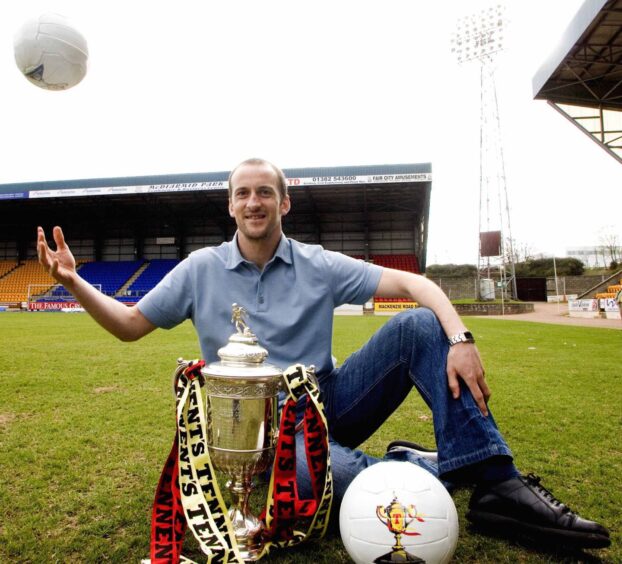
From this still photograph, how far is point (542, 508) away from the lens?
52.2 inches

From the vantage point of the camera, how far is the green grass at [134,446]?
56.7 inches

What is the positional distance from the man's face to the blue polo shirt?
0.36 feet

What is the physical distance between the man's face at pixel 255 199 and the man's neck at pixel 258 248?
23 millimetres

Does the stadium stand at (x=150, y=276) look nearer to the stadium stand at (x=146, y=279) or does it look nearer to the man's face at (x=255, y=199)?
the stadium stand at (x=146, y=279)

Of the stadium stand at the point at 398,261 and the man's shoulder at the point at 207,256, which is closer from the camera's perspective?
the man's shoulder at the point at 207,256

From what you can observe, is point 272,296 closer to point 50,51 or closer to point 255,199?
point 255,199

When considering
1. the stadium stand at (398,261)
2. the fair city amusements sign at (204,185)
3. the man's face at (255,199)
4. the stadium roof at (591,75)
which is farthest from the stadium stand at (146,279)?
the man's face at (255,199)

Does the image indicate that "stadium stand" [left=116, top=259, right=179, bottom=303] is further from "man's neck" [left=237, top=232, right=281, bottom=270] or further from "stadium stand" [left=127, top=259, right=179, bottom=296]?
A: "man's neck" [left=237, top=232, right=281, bottom=270]

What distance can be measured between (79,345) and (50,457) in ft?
19.0

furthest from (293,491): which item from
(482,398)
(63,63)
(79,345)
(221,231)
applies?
(221,231)

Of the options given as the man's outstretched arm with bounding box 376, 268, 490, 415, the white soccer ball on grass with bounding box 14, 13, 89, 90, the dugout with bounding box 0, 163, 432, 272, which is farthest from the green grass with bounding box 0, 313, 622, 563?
the dugout with bounding box 0, 163, 432, 272

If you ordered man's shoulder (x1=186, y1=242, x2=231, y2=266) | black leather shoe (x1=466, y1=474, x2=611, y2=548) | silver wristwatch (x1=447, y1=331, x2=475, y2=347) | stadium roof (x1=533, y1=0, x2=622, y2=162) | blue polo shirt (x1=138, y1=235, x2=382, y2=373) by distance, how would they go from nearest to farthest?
black leather shoe (x1=466, y1=474, x2=611, y2=548) < silver wristwatch (x1=447, y1=331, x2=475, y2=347) < blue polo shirt (x1=138, y1=235, x2=382, y2=373) < man's shoulder (x1=186, y1=242, x2=231, y2=266) < stadium roof (x1=533, y1=0, x2=622, y2=162)

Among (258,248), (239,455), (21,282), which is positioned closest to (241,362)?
(239,455)

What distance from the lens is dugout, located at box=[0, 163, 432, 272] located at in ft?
74.6
